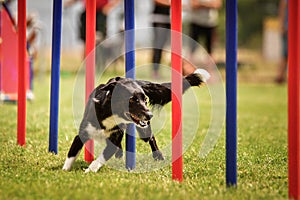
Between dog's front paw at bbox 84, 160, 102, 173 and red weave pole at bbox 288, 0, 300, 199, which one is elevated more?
red weave pole at bbox 288, 0, 300, 199

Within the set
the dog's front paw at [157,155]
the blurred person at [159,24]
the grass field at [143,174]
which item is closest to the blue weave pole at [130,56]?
the grass field at [143,174]

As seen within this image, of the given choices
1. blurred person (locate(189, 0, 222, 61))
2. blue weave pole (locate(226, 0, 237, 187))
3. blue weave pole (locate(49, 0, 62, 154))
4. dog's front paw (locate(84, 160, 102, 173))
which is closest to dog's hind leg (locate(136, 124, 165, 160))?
dog's front paw (locate(84, 160, 102, 173))

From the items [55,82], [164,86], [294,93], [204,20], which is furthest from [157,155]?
[204,20]

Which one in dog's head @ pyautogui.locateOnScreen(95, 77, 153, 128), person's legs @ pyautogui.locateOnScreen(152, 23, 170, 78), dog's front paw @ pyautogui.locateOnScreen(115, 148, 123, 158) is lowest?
dog's front paw @ pyautogui.locateOnScreen(115, 148, 123, 158)

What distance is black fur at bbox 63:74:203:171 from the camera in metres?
3.56

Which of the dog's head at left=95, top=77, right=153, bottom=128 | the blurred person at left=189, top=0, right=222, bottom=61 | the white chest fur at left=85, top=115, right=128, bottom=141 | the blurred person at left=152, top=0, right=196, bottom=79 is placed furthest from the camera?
the blurred person at left=189, top=0, right=222, bottom=61

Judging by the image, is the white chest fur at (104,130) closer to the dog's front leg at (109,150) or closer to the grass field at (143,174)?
the dog's front leg at (109,150)

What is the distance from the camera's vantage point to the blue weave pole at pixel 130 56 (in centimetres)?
381

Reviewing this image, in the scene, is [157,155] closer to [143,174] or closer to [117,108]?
[143,174]

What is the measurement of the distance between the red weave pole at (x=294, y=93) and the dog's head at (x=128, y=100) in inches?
36.3

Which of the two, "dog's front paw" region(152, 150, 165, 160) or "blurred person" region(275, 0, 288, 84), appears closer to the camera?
"dog's front paw" region(152, 150, 165, 160)

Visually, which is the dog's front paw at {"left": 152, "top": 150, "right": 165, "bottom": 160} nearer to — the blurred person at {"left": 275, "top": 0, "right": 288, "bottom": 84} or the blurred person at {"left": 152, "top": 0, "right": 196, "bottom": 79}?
the blurred person at {"left": 152, "top": 0, "right": 196, "bottom": 79}

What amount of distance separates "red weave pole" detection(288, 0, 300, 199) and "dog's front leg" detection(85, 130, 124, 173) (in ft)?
4.20

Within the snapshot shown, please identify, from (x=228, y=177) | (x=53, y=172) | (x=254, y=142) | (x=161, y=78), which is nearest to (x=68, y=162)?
(x=53, y=172)
